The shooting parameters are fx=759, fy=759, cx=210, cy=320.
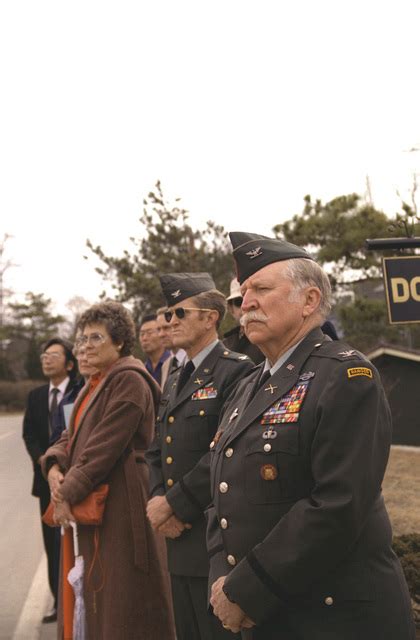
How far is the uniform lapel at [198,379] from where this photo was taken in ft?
12.5

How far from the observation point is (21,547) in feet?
28.1

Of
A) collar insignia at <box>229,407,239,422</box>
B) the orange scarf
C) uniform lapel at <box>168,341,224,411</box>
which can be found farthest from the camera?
the orange scarf

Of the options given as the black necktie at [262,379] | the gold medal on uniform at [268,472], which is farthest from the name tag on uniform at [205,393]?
the gold medal on uniform at [268,472]

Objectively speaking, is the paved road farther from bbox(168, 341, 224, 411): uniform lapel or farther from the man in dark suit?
bbox(168, 341, 224, 411): uniform lapel

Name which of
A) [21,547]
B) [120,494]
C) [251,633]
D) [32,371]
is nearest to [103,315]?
[120,494]

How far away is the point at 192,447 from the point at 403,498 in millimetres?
2700

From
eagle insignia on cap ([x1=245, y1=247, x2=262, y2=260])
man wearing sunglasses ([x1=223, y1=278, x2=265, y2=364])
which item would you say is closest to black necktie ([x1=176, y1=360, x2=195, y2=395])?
man wearing sunglasses ([x1=223, y1=278, x2=265, y2=364])

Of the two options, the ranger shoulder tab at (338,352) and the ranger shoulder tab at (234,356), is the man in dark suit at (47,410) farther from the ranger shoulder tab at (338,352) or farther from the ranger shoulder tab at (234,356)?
the ranger shoulder tab at (338,352)

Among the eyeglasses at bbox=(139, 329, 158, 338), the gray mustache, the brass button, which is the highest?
the gray mustache

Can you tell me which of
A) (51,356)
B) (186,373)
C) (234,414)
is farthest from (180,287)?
(51,356)

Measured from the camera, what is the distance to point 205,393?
3758 mm

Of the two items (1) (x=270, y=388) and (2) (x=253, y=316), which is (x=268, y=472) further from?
(2) (x=253, y=316)

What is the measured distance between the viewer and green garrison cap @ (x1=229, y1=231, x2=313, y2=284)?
8.80 feet

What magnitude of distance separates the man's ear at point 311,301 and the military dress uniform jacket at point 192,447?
1097 mm
